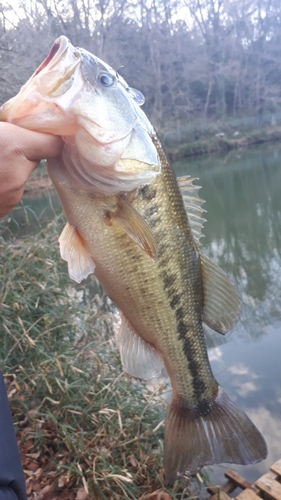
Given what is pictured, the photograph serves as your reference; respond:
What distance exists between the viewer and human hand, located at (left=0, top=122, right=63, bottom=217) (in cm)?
148

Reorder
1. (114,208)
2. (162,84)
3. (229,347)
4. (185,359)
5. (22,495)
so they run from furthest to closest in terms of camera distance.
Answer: (162,84)
(229,347)
(185,359)
(114,208)
(22,495)

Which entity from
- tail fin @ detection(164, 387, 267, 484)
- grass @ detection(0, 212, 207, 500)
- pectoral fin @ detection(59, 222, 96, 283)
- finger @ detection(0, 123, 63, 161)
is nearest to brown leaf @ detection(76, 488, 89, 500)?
grass @ detection(0, 212, 207, 500)

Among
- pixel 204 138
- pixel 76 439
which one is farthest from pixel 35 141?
pixel 204 138

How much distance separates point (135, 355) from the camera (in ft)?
6.75

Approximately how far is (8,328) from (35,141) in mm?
2728

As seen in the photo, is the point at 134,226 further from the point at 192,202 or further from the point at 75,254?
the point at 192,202

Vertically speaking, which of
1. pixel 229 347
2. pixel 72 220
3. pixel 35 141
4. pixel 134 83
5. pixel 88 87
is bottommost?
pixel 229 347

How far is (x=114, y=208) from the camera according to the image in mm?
1725

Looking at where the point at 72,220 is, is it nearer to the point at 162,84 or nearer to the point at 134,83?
the point at 134,83

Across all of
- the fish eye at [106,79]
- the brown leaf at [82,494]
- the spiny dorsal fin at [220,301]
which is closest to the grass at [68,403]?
the brown leaf at [82,494]

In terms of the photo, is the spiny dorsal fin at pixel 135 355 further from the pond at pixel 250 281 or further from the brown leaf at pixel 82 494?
the pond at pixel 250 281

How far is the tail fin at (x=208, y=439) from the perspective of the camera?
218 centimetres

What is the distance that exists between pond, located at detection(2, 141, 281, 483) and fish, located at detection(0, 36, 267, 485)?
7.96 feet

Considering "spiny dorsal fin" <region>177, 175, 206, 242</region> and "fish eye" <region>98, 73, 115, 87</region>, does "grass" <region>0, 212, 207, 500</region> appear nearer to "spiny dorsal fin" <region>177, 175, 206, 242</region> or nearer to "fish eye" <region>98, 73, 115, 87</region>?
"spiny dorsal fin" <region>177, 175, 206, 242</region>
